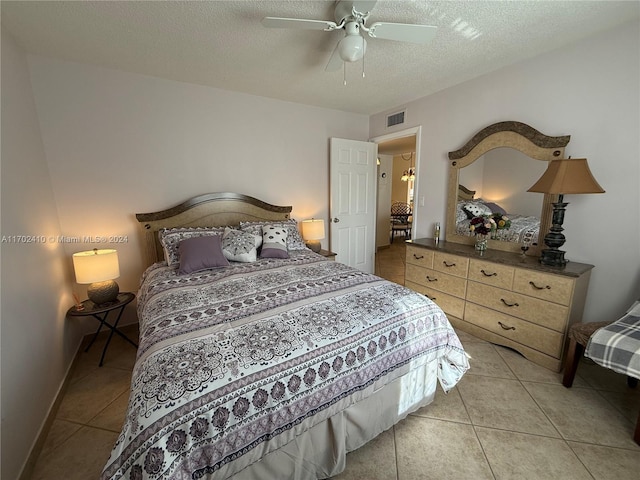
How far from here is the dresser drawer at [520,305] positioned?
2008mm

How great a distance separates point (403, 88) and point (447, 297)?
2331 mm

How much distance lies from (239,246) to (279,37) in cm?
169

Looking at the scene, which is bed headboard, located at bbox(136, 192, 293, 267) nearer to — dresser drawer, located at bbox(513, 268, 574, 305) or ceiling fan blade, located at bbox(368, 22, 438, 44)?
ceiling fan blade, located at bbox(368, 22, 438, 44)

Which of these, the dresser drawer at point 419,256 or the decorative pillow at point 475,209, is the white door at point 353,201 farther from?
the decorative pillow at point 475,209

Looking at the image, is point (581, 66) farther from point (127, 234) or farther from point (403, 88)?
point (127, 234)

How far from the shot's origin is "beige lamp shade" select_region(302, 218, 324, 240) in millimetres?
3406

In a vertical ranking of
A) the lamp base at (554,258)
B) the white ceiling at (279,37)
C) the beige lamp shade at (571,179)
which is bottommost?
the lamp base at (554,258)

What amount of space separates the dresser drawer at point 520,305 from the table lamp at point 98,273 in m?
3.20

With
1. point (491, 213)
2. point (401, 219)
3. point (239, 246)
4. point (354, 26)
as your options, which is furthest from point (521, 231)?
point (401, 219)

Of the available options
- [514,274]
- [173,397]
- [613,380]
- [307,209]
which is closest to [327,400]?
[173,397]

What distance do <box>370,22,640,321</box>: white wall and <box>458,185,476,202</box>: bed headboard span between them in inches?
29.2

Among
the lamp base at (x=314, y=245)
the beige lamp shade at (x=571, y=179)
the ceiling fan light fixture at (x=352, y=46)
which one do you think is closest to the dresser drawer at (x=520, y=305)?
the beige lamp shade at (x=571, y=179)

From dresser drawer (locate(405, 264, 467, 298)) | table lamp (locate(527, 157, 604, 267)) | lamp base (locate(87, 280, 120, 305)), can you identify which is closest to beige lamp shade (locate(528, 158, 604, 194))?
table lamp (locate(527, 157, 604, 267))

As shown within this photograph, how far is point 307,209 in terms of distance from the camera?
3.73 meters
